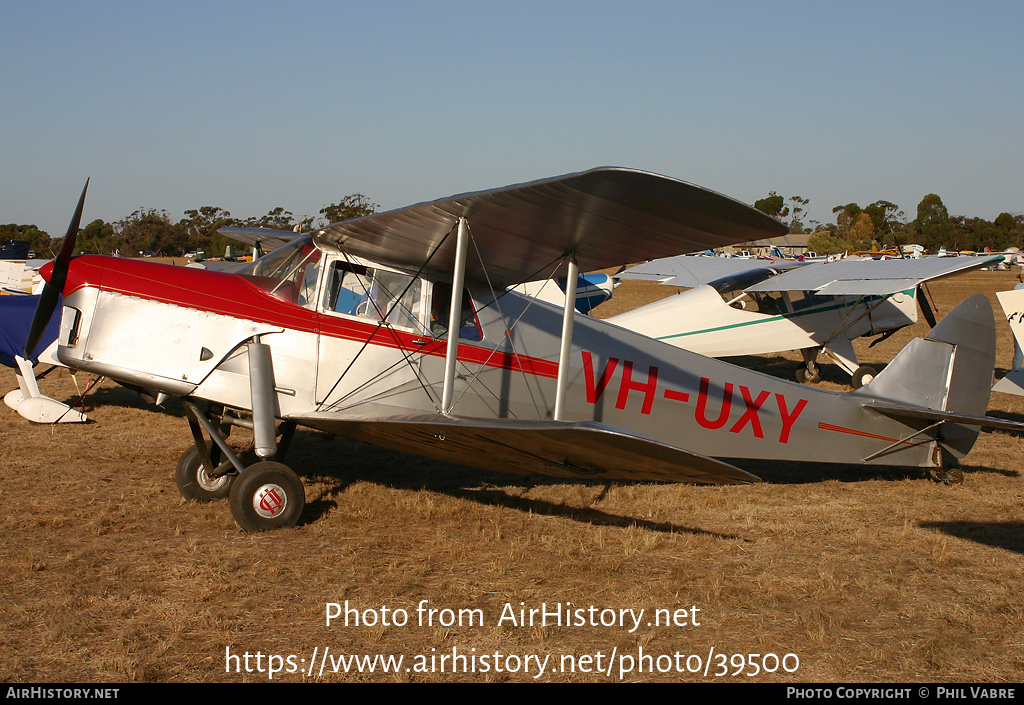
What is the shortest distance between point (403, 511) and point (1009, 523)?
4.89m

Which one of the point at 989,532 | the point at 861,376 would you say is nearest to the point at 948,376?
the point at 989,532

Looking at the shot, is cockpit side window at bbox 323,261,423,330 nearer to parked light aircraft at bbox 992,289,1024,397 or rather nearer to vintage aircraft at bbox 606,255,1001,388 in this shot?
parked light aircraft at bbox 992,289,1024,397

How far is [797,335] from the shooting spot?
13602 millimetres

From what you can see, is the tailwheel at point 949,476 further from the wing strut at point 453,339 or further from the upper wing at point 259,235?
the upper wing at point 259,235

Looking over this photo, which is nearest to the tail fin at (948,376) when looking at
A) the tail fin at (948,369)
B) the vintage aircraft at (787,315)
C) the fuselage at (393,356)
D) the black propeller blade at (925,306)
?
the tail fin at (948,369)

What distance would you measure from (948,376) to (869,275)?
19.1 feet

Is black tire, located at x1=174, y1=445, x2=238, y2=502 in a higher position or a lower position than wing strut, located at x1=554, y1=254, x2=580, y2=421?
lower

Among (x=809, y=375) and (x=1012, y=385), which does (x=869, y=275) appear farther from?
(x=1012, y=385)

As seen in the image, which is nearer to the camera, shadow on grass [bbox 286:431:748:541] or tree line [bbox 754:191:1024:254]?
shadow on grass [bbox 286:431:748:541]

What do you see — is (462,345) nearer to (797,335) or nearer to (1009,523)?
(1009,523)

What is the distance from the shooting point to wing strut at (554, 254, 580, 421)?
5328mm

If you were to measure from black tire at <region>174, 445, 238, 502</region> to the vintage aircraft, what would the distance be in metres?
8.05

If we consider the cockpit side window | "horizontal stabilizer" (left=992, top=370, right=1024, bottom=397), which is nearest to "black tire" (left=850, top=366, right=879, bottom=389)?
"horizontal stabilizer" (left=992, top=370, right=1024, bottom=397)
